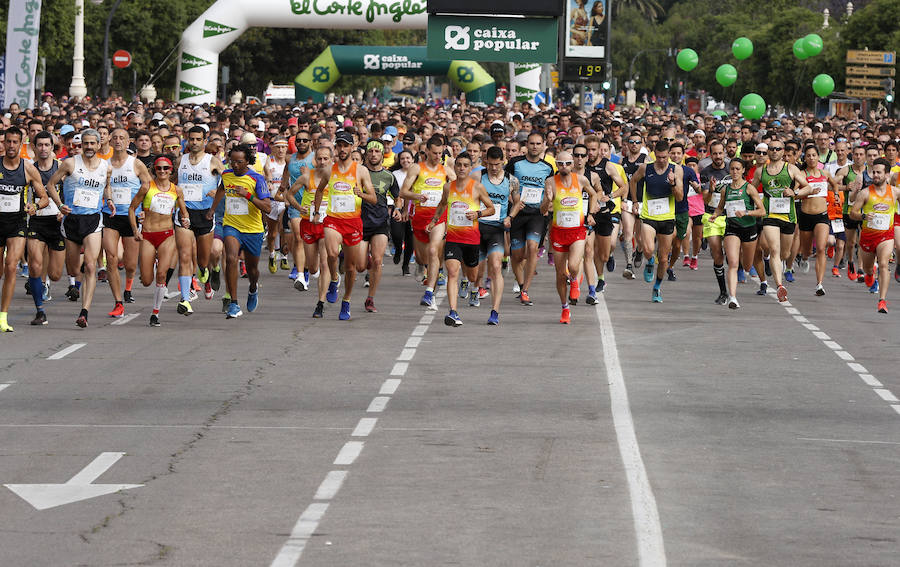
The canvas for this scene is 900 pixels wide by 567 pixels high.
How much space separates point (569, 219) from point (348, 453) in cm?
865

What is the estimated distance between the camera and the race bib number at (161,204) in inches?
703

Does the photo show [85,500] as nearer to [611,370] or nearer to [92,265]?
[611,370]

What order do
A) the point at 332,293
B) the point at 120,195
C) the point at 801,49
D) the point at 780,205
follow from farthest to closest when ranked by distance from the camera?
the point at 801,49 → the point at 780,205 → the point at 332,293 → the point at 120,195

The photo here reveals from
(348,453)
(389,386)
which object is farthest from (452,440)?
(389,386)

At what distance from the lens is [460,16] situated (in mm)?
40188

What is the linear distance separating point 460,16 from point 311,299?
67.3 ft

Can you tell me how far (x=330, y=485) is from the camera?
957 cm

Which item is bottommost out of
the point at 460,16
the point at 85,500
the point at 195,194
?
the point at 85,500

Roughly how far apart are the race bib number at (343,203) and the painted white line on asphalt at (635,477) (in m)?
3.77

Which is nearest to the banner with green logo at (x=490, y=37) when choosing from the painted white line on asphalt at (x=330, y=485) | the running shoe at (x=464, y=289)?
the running shoe at (x=464, y=289)

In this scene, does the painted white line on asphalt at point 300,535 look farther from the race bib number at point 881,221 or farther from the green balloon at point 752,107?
the green balloon at point 752,107

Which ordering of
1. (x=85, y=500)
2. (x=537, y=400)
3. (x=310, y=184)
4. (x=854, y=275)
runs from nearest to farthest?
(x=85, y=500) < (x=537, y=400) < (x=310, y=184) < (x=854, y=275)

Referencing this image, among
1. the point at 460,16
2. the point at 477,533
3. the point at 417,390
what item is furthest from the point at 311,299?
the point at 460,16

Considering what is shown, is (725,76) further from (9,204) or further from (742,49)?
(9,204)
